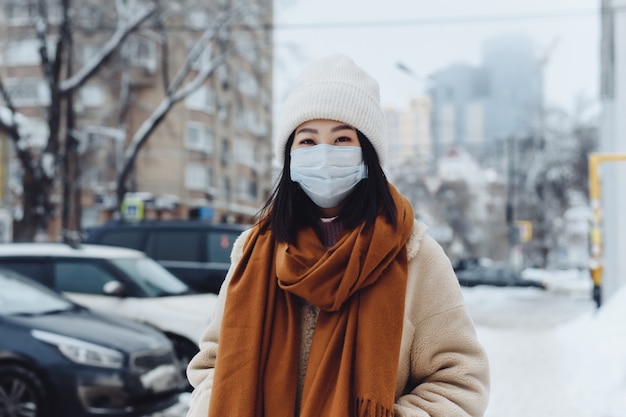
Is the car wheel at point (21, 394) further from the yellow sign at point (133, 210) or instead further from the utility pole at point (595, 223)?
the yellow sign at point (133, 210)

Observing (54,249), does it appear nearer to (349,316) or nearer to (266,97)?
(349,316)

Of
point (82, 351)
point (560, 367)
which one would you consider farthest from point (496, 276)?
point (82, 351)

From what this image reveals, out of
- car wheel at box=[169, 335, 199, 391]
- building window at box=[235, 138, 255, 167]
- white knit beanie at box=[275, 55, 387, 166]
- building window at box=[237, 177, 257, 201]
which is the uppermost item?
building window at box=[235, 138, 255, 167]

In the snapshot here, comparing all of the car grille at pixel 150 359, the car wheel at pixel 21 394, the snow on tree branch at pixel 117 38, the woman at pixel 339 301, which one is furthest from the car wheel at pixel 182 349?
the snow on tree branch at pixel 117 38

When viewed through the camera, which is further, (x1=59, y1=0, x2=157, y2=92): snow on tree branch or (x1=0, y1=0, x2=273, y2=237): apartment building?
(x1=0, y1=0, x2=273, y2=237): apartment building

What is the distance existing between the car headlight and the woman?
14.4 ft

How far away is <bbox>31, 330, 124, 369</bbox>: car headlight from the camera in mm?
6332

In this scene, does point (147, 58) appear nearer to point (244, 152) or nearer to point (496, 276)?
point (244, 152)

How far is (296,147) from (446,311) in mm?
638

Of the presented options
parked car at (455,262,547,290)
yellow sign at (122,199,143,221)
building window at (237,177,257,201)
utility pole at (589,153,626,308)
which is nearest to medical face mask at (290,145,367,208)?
utility pole at (589,153,626,308)

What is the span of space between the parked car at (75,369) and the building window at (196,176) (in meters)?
41.1

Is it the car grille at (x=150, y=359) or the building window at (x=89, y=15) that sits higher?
the building window at (x=89, y=15)

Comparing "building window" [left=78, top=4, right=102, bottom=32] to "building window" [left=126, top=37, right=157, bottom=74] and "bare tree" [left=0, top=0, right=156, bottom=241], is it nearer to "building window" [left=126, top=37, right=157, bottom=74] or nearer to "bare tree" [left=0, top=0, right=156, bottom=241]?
"bare tree" [left=0, top=0, right=156, bottom=241]

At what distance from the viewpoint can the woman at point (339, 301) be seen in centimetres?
200
